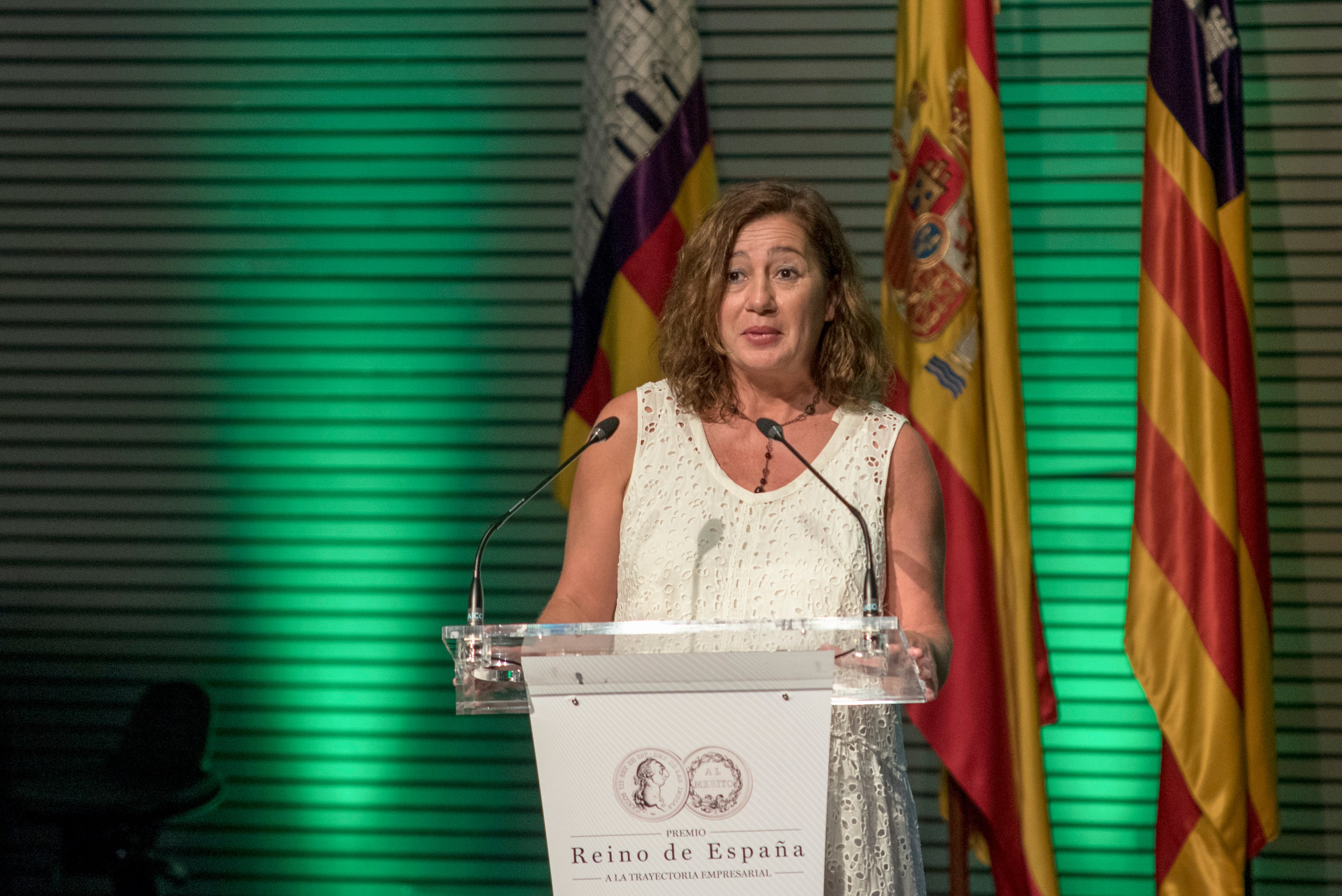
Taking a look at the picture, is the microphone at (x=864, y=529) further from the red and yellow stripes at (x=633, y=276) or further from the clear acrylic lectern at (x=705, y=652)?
the red and yellow stripes at (x=633, y=276)

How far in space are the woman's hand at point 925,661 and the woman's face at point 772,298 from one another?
49 cm

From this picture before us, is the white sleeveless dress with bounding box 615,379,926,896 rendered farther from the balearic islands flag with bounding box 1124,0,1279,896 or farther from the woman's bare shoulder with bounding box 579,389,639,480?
the balearic islands flag with bounding box 1124,0,1279,896

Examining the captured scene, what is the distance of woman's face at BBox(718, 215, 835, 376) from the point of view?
176cm

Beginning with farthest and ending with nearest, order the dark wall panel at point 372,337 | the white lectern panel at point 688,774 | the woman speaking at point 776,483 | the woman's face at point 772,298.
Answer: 1. the dark wall panel at point 372,337
2. the woman's face at point 772,298
3. the woman speaking at point 776,483
4. the white lectern panel at point 688,774

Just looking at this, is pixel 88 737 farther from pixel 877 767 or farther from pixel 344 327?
pixel 877 767

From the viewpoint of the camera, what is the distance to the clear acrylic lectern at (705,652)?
128 centimetres

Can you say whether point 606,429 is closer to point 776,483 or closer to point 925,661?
point 776,483

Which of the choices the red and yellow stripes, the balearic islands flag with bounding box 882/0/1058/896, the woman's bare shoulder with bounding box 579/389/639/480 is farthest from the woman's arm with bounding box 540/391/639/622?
the balearic islands flag with bounding box 882/0/1058/896

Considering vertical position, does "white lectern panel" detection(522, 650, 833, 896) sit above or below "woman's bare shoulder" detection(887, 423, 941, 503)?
below

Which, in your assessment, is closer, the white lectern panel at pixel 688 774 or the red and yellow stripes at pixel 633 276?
the white lectern panel at pixel 688 774

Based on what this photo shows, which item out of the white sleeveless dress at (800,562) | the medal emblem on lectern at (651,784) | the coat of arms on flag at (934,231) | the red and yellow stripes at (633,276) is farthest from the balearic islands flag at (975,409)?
the medal emblem on lectern at (651,784)

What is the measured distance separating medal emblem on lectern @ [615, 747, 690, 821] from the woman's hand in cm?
30

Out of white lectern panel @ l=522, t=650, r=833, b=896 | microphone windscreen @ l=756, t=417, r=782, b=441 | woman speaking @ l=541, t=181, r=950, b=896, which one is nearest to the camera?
white lectern panel @ l=522, t=650, r=833, b=896

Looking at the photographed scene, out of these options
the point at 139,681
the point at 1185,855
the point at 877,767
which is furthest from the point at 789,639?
the point at 139,681
